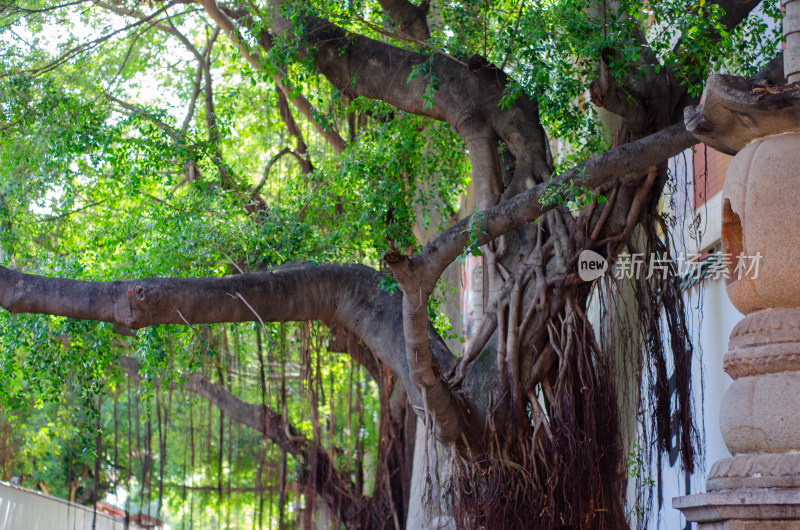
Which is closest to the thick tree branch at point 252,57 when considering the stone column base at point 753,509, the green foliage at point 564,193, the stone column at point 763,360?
the green foliage at point 564,193

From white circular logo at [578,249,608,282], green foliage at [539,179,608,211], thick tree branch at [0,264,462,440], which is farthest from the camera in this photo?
white circular logo at [578,249,608,282]

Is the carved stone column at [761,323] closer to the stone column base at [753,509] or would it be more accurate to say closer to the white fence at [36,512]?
the stone column base at [753,509]

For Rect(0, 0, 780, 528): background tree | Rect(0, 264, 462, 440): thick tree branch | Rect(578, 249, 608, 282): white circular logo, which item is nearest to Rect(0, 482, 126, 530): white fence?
Rect(0, 0, 780, 528): background tree

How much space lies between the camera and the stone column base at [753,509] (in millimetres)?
3098

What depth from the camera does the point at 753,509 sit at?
315 cm

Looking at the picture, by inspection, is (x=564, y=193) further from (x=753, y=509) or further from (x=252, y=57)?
(x=252, y=57)

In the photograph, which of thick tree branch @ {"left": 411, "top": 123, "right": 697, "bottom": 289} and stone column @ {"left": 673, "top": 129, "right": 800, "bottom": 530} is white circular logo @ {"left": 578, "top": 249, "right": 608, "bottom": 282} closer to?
thick tree branch @ {"left": 411, "top": 123, "right": 697, "bottom": 289}

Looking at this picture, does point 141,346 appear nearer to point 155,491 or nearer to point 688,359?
point 688,359

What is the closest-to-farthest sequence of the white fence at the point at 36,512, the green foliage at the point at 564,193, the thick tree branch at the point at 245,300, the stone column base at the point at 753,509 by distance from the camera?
the stone column base at the point at 753,509, the green foliage at the point at 564,193, the thick tree branch at the point at 245,300, the white fence at the point at 36,512

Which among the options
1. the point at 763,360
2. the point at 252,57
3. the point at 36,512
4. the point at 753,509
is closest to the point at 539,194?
the point at 763,360

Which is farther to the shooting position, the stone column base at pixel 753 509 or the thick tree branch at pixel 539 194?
the thick tree branch at pixel 539 194

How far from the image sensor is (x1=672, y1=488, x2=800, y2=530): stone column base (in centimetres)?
310

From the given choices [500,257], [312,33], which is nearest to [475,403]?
[500,257]

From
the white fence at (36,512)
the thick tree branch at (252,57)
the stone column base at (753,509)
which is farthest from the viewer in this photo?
the white fence at (36,512)
